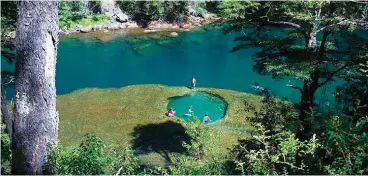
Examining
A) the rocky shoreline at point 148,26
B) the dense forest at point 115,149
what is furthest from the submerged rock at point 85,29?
the dense forest at point 115,149

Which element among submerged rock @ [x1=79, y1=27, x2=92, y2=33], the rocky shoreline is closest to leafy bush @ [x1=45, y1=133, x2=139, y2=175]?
the rocky shoreline

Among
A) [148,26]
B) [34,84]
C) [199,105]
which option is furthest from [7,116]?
[148,26]

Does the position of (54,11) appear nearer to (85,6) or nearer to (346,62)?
(346,62)

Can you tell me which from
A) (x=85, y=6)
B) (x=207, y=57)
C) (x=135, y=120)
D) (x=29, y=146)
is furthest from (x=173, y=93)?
(x=85, y=6)

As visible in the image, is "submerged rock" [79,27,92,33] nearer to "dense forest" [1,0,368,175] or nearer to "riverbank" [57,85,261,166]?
"riverbank" [57,85,261,166]

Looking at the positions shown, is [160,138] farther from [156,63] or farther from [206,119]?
[156,63]

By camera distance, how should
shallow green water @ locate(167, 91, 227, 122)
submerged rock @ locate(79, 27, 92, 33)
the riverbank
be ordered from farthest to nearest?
submerged rock @ locate(79, 27, 92, 33)
shallow green water @ locate(167, 91, 227, 122)
the riverbank
